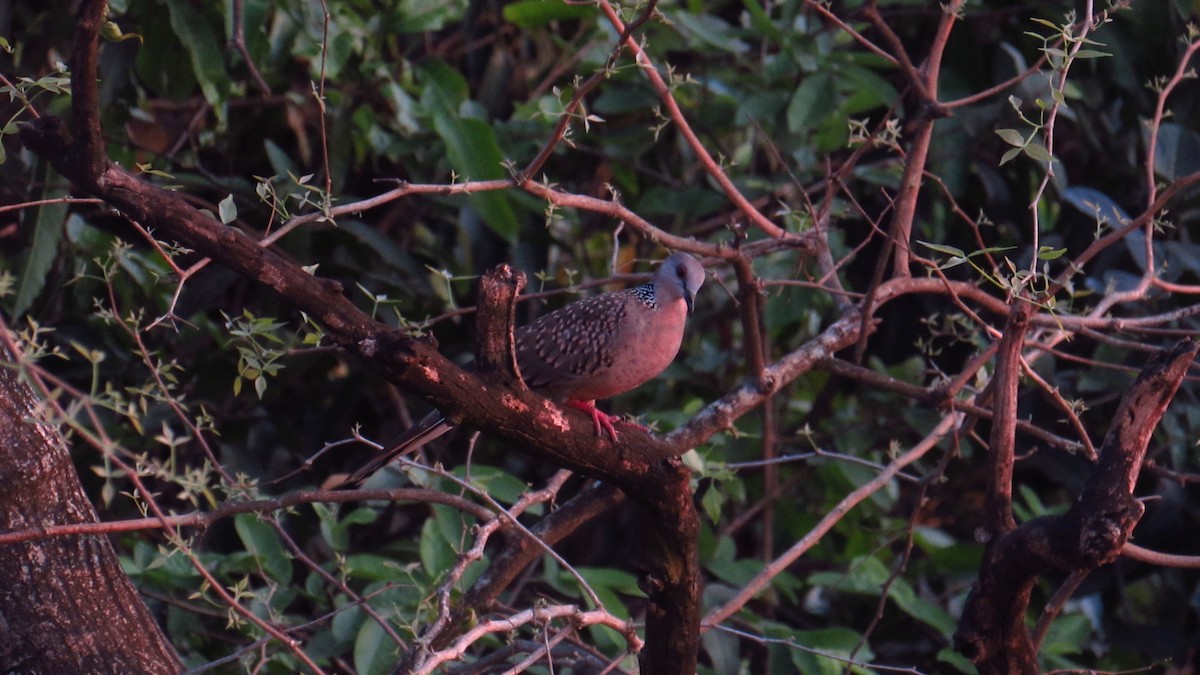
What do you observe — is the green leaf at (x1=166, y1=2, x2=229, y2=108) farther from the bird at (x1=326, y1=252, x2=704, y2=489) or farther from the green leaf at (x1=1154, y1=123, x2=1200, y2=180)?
the green leaf at (x1=1154, y1=123, x2=1200, y2=180)

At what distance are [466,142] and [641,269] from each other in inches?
53.8

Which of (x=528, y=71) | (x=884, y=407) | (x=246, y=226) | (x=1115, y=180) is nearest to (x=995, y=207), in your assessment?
(x=1115, y=180)

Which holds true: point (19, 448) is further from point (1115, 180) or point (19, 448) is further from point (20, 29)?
point (1115, 180)

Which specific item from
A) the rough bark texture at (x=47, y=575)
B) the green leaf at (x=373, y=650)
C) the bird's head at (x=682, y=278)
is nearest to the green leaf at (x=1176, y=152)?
the bird's head at (x=682, y=278)

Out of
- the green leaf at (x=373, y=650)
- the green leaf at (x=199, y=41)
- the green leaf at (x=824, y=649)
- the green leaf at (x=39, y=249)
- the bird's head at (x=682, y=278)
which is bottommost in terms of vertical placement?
the green leaf at (x=824, y=649)

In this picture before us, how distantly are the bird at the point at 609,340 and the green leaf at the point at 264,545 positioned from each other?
1.06 ft

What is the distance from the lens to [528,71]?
19.0 ft

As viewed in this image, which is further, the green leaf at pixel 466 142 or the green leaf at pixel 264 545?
the green leaf at pixel 466 142

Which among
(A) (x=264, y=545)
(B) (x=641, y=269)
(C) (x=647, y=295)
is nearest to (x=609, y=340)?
(C) (x=647, y=295)

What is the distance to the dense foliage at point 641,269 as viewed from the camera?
385 cm

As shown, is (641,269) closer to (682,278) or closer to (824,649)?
(682,278)

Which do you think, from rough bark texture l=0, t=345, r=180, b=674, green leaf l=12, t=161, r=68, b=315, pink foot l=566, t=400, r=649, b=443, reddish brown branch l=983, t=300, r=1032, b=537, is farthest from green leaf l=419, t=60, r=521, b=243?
reddish brown branch l=983, t=300, r=1032, b=537

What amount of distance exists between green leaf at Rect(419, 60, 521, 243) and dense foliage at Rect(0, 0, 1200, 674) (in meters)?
0.01

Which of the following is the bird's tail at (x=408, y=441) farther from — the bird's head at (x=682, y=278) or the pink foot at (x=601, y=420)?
the bird's head at (x=682, y=278)
